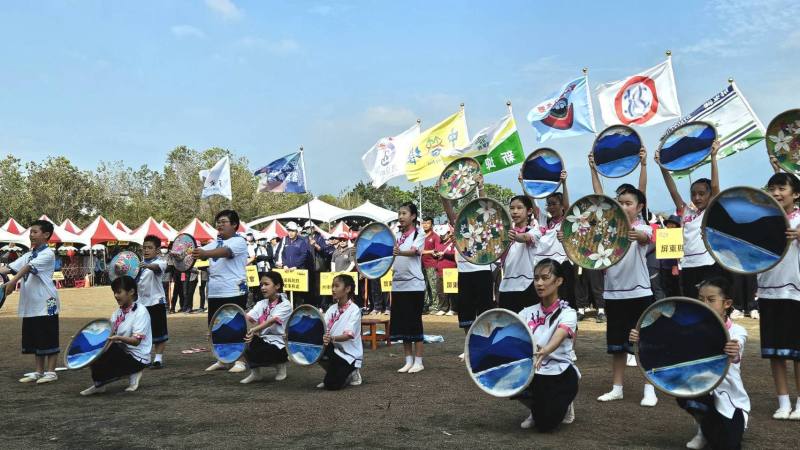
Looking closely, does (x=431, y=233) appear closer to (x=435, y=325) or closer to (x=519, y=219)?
(x=435, y=325)

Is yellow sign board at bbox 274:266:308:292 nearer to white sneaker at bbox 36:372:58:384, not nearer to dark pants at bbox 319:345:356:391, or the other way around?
white sneaker at bbox 36:372:58:384

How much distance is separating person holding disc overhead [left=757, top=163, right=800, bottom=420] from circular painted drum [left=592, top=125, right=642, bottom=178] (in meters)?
1.57

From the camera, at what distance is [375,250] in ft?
25.6

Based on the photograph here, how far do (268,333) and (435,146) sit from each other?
915 cm

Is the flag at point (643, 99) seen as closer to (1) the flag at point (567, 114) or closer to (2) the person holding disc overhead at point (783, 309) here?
(1) the flag at point (567, 114)

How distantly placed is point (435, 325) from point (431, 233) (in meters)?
1.89

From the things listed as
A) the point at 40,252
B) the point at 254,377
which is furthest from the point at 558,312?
the point at 40,252

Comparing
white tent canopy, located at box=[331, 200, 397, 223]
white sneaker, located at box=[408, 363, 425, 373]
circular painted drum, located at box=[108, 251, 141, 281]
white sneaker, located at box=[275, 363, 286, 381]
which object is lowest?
white sneaker, located at box=[408, 363, 425, 373]

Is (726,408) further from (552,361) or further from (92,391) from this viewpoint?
(92,391)

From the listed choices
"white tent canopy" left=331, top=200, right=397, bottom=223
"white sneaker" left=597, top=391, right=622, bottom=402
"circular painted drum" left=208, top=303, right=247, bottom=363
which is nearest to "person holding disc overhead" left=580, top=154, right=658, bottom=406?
"white sneaker" left=597, top=391, right=622, bottom=402

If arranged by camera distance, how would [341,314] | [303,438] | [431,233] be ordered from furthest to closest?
1. [431,233]
2. [341,314]
3. [303,438]

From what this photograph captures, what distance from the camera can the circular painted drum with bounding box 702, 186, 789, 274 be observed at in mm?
4879

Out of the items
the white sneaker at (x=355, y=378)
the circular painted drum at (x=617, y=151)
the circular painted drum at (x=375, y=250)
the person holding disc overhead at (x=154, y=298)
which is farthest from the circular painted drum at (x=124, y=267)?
the circular painted drum at (x=617, y=151)

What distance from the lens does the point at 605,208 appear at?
598 centimetres
